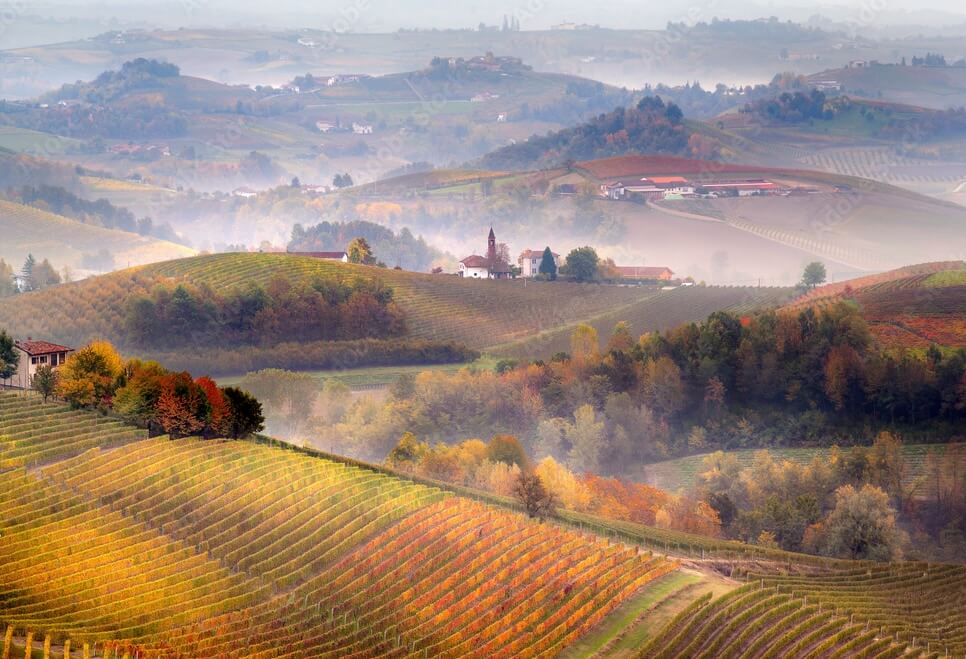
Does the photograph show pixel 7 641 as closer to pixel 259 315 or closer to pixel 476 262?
pixel 259 315

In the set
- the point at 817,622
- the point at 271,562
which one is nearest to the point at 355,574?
the point at 271,562

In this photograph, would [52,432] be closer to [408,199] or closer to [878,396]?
[878,396]

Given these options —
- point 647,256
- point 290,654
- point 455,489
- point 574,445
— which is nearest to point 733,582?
point 455,489

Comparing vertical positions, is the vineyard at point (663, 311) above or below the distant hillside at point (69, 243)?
below

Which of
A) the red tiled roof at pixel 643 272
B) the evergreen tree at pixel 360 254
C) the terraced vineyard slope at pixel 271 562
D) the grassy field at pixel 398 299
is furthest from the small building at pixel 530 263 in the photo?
the terraced vineyard slope at pixel 271 562

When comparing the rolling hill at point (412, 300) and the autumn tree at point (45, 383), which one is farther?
the rolling hill at point (412, 300)

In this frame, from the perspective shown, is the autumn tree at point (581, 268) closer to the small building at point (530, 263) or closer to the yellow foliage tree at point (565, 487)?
the small building at point (530, 263)
